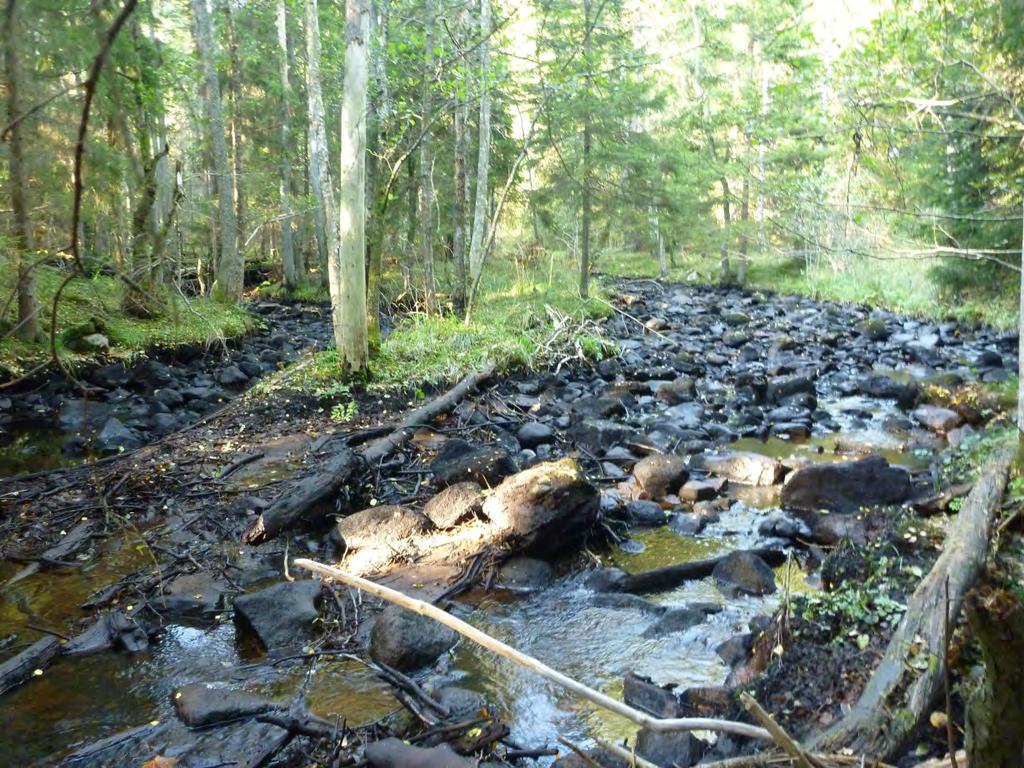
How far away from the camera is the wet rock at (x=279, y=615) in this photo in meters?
4.58

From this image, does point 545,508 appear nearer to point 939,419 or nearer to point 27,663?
point 27,663

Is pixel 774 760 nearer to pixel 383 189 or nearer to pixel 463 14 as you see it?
pixel 383 189

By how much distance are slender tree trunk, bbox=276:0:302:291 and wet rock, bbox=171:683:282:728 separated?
52.9 feet

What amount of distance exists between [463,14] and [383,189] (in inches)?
338

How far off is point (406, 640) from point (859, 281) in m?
25.2

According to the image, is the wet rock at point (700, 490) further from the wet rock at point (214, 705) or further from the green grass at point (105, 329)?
the green grass at point (105, 329)

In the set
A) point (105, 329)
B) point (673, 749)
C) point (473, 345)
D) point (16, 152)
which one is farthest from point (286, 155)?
point (673, 749)

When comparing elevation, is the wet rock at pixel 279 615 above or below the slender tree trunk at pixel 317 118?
below

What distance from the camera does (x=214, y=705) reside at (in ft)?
12.6

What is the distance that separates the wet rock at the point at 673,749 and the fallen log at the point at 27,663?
356 cm

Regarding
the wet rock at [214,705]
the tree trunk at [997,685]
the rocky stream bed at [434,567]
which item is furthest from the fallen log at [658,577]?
the tree trunk at [997,685]

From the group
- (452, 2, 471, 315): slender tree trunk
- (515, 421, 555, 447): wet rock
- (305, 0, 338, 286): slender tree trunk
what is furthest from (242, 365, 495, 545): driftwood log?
(452, 2, 471, 315): slender tree trunk

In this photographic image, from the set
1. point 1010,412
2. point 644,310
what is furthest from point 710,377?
point 644,310

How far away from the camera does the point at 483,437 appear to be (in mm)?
8938
